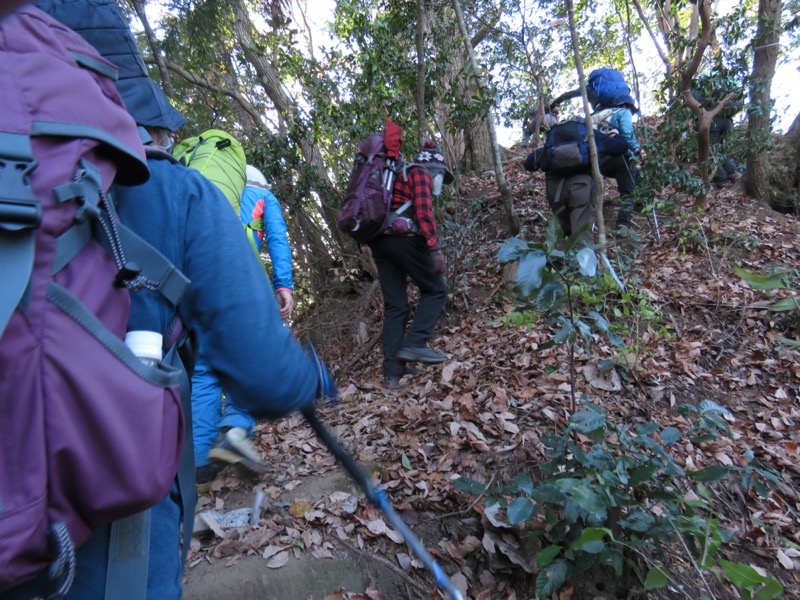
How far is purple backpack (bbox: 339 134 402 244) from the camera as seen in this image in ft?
13.5

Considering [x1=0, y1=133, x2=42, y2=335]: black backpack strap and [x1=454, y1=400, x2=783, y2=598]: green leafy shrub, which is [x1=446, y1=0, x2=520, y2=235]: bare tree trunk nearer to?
[x1=454, y1=400, x2=783, y2=598]: green leafy shrub

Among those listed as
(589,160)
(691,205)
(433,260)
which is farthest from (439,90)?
(691,205)

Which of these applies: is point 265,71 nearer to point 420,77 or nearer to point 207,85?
point 207,85

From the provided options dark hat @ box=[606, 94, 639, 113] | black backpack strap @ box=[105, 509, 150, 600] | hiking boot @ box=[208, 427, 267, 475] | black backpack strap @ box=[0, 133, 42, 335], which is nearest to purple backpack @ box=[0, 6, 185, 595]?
black backpack strap @ box=[0, 133, 42, 335]

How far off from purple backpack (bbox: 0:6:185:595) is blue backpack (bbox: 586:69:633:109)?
5873 millimetres

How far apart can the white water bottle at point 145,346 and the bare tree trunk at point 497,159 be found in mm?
5563

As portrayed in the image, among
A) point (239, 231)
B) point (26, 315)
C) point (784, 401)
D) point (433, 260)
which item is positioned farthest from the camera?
point (433, 260)

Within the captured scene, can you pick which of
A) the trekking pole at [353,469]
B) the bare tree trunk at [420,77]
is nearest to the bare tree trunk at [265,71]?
the bare tree trunk at [420,77]

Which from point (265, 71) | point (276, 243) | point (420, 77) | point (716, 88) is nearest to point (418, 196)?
point (276, 243)

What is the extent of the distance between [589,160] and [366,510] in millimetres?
4340

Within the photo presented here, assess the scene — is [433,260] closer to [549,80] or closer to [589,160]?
[589,160]

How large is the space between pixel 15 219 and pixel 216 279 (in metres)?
0.43

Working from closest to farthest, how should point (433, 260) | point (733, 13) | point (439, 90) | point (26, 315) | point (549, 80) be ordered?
point (26, 315)
point (433, 260)
point (733, 13)
point (439, 90)
point (549, 80)

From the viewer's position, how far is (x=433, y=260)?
4387 mm
